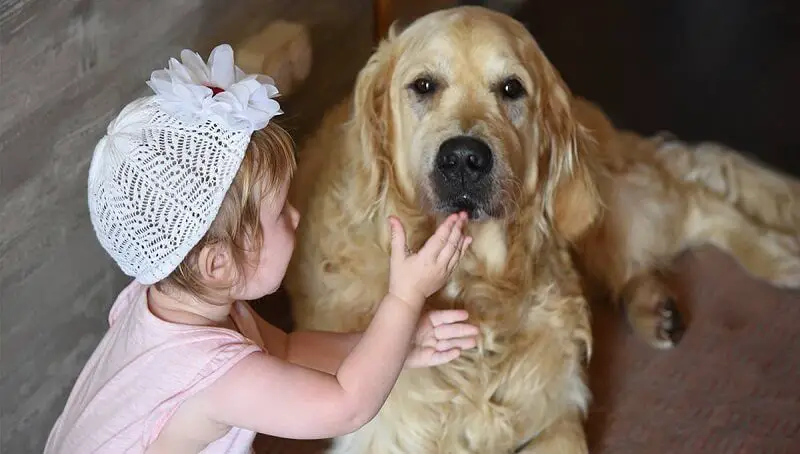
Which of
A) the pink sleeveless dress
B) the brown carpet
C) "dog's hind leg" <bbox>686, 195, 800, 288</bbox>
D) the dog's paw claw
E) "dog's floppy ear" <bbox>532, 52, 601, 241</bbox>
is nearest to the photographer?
the pink sleeveless dress

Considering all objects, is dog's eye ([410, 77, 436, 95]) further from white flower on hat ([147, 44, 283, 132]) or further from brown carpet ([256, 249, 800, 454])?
brown carpet ([256, 249, 800, 454])

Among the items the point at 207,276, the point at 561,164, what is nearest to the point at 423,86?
the point at 561,164

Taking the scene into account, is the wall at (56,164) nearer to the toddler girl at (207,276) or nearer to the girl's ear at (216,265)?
the toddler girl at (207,276)

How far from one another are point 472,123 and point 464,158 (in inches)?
2.2

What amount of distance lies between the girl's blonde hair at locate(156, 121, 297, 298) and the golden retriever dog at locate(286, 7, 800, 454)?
1.00ft

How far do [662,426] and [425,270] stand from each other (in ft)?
2.61

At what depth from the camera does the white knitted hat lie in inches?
43.1

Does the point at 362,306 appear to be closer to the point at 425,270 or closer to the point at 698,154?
the point at 425,270

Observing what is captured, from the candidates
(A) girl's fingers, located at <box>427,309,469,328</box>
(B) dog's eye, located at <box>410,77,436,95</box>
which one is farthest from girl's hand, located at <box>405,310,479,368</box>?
(B) dog's eye, located at <box>410,77,436,95</box>

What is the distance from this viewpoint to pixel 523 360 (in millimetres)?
1586

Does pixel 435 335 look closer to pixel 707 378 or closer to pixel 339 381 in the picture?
pixel 339 381

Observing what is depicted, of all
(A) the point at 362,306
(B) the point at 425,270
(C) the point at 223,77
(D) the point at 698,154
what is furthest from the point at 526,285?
(D) the point at 698,154

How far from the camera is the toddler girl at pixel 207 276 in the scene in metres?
1.11

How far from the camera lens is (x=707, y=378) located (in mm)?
1897
